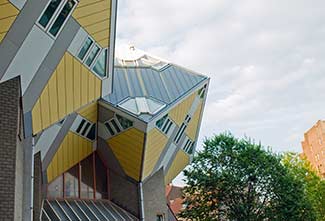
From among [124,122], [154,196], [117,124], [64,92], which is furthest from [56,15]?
[154,196]

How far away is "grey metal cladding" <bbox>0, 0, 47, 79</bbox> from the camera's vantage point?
792 cm

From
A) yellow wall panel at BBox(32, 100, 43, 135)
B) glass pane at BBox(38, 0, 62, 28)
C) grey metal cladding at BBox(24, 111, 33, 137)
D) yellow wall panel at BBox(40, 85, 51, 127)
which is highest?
glass pane at BBox(38, 0, 62, 28)

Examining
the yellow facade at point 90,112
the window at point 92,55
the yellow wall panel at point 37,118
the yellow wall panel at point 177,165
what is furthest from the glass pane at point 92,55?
the yellow wall panel at point 177,165

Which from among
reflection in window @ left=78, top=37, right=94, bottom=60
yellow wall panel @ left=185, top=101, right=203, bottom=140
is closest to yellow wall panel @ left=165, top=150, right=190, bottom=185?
yellow wall panel @ left=185, top=101, right=203, bottom=140

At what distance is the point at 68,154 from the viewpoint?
16844 millimetres

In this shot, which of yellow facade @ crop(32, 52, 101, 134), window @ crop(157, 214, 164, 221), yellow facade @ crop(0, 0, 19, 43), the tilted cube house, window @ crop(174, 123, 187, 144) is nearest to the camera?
yellow facade @ crop(0, 0, 19, 43)

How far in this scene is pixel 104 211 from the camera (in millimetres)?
18328

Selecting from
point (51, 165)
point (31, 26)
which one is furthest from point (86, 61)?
point (51, 165)

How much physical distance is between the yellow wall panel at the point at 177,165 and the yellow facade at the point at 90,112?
6794mm

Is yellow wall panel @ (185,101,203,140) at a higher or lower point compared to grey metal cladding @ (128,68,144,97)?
lower

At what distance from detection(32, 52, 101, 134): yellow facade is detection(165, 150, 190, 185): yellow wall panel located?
11870 millimetres

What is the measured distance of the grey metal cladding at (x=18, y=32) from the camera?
26.0ft

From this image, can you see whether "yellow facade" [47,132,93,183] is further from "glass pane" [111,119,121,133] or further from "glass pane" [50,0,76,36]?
"glass pane" [50,0,76,36]

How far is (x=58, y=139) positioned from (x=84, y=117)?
6.83ft
